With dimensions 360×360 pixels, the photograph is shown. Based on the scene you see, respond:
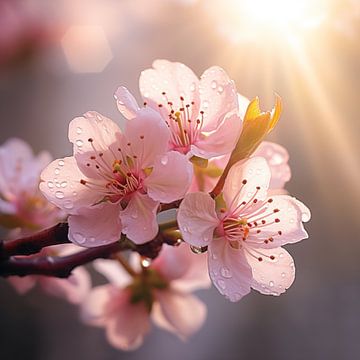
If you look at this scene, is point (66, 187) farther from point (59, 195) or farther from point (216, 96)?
point (216, 96)

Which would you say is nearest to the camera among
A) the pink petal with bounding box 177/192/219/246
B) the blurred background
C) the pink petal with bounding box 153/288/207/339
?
the pink petal with bounding box 177/192/219/246

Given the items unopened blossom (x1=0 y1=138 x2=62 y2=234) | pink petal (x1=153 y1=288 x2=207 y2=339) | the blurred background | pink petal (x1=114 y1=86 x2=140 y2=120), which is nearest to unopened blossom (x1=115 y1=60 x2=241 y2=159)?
pink petal (x1=114 y1=86 x2=140 y2=120)

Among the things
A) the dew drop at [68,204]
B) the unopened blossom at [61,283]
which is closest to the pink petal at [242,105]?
the dew drop at [68,204]

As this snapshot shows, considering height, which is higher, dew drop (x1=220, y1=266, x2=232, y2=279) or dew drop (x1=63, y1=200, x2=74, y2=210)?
dew drop (x1=63, y1=200, x2=74, y2=210)

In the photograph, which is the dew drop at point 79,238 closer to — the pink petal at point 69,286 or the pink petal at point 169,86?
the pink petal at point 169,86

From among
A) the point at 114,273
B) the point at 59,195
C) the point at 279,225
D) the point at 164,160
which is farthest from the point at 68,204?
the point at 114,273

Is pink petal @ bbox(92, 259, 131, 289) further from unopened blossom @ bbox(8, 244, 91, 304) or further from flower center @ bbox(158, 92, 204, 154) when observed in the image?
flower center @ bbox(158, 92, 204, 154)
